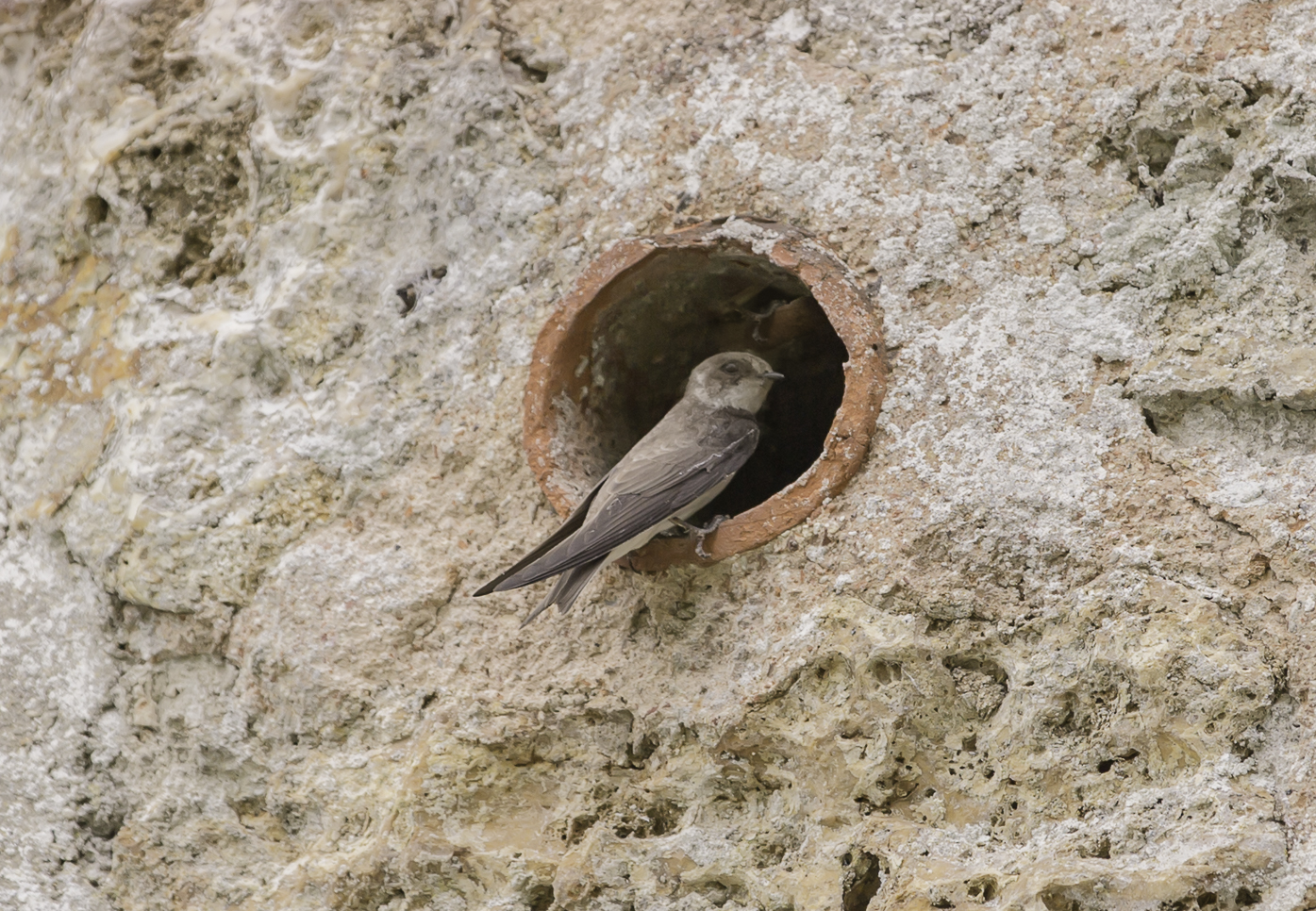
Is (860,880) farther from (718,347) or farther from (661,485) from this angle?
(718,347)

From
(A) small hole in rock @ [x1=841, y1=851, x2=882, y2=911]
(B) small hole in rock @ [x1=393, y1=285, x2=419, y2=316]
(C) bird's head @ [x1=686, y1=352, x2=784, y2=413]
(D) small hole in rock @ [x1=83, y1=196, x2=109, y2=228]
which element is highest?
(D) small hole in rock @ [x1=83, y1=196, x2=109, y2=228]

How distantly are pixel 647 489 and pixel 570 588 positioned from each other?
29 cm

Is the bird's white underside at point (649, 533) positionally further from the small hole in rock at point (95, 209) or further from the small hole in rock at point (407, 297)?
the small hole in rock at point (95, 209)

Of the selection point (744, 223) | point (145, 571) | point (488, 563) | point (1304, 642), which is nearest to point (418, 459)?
point (488, 563)

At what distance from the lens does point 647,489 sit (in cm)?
284

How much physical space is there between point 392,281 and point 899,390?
1.30m

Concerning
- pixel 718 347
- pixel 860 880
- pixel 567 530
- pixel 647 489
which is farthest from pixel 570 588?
pixel 718 347

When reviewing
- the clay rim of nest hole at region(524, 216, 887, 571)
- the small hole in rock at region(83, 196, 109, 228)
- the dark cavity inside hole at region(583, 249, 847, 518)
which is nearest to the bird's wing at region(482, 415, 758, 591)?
the clay rim of nest hole at region(524, 216, 887, 571)

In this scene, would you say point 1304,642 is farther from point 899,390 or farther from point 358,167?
point 358,167

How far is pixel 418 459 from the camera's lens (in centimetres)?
307

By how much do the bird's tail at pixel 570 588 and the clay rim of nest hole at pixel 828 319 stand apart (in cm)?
16

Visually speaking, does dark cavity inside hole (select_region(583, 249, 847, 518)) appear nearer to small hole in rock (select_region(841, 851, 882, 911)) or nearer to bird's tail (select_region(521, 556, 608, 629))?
bird's tail (select_region(521, 556, 608, 629))

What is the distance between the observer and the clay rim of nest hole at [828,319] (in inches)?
105

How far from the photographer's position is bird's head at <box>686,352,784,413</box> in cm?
340
